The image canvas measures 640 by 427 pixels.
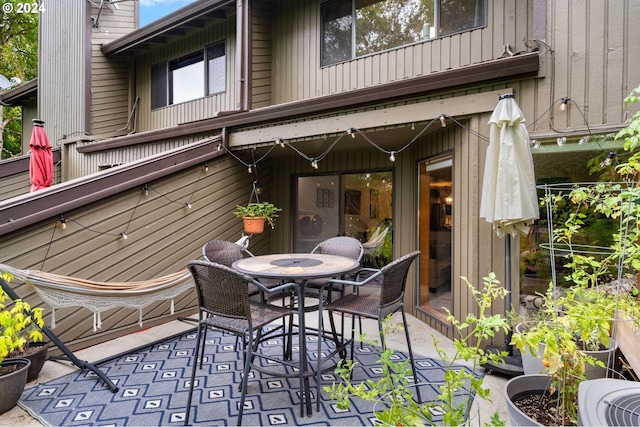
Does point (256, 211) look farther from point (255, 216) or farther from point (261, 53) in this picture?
point (261, 53)

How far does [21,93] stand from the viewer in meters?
9.51

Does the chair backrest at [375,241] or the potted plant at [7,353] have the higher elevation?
the chair backrest at [375,241]

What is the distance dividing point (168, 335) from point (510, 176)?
12.6 ft

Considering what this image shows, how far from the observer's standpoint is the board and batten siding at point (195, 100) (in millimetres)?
6445

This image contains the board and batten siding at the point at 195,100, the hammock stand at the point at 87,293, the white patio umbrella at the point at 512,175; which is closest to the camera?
the hammock stand at the point at 87,293

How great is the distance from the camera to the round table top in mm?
2547

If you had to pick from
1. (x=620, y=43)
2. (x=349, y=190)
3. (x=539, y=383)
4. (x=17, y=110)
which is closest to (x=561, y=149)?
(x=620, y=43)

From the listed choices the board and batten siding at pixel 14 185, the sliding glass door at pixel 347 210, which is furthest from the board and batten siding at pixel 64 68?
the sliding glass door at pixel 347 210

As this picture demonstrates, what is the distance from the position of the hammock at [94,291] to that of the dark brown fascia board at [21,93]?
9155 mm

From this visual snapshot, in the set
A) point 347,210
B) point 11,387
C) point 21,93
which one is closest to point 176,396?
point 11,387

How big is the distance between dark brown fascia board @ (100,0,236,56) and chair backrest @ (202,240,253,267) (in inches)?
174

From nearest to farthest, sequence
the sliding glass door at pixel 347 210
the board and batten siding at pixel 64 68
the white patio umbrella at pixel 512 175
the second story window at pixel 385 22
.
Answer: the white patio umbrella at pixel 512 175, the second story window at pixel 385 22, the sliding glass door at pixel 347 210, the board and batten siding at pixel 64 68

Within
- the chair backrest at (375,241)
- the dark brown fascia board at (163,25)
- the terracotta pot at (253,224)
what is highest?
the dark brown fascia board at (163,25)

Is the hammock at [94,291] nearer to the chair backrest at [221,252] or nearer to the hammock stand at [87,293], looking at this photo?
the hammock stand at [87,293]
